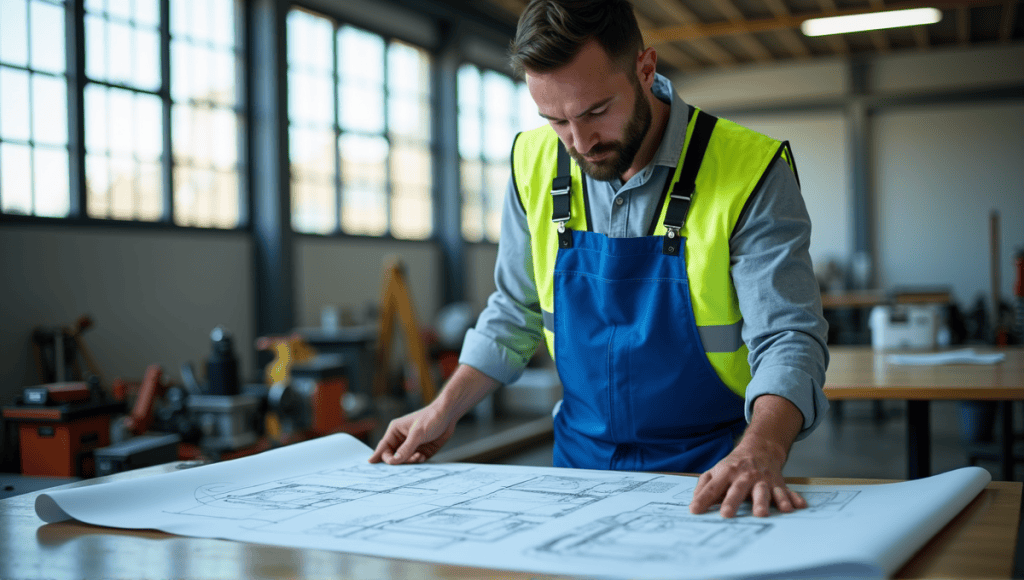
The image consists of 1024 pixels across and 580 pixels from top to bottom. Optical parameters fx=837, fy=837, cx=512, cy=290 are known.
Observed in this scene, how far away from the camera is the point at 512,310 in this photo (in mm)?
1565

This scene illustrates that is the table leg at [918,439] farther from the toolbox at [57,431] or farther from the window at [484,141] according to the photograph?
the window at [484,141]

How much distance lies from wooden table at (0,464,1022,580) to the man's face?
2.35ft

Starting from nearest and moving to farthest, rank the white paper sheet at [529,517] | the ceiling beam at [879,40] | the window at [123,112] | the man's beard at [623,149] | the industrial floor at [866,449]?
the white paper sheet at [529,517] → the man's beard at [623,149] → the industrial floor at [866,449] → the window at [123,112] → the ceiling beam at [879,40]

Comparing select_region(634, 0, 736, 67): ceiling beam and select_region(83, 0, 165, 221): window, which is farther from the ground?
select_region(634, 0, 736, 67): ceiling beam

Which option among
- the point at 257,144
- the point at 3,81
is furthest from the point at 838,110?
the point at 3,81

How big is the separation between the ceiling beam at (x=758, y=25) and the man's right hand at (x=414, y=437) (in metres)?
7.50

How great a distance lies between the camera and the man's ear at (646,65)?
1.37 m

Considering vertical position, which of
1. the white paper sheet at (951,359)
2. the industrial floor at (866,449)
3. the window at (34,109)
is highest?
the window at (34,109)

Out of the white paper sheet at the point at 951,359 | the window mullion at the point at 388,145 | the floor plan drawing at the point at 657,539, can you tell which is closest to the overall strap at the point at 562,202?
the floor plan drawing at the point at 657,539

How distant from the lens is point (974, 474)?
100 centimetres

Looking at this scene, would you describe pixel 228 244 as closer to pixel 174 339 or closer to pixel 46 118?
pixel 174 339

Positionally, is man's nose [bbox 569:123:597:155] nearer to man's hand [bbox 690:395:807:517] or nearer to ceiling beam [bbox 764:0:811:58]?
man's hand [bbox 690:395:807:517]

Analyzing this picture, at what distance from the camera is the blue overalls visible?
52.5 inches

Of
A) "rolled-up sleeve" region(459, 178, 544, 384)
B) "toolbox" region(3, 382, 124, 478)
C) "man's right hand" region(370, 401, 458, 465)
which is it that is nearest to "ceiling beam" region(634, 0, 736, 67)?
"toolbox" region(3, 382, 124, 478)
